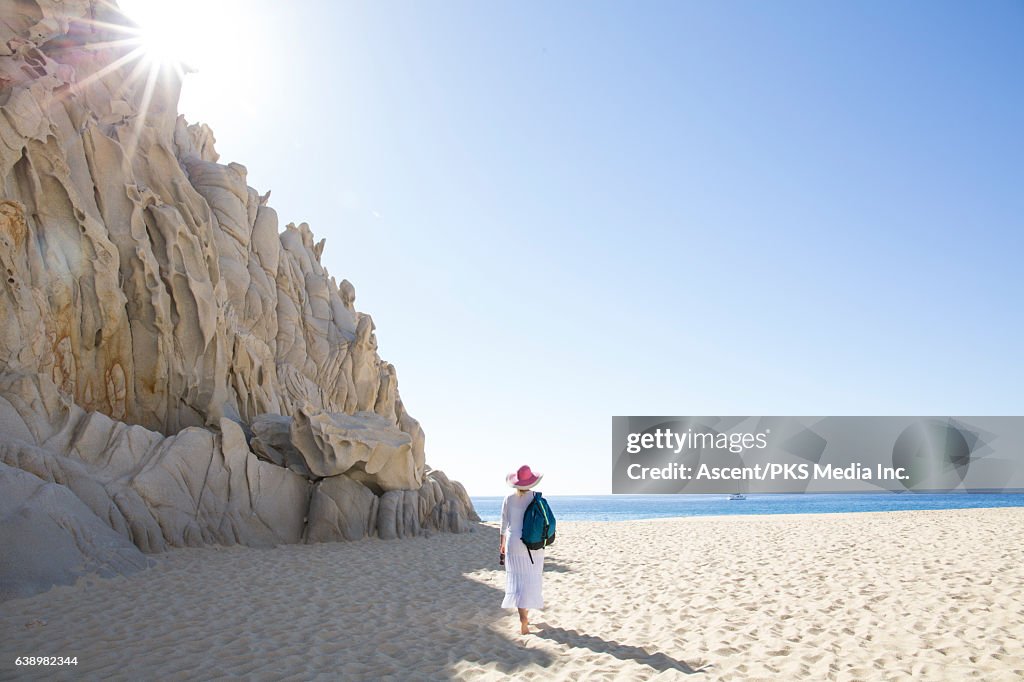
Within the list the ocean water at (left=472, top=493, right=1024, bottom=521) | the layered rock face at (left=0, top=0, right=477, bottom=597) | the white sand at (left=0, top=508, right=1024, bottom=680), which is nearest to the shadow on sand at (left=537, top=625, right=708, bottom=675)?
the white sand at (left=0, top=508, right=1024, bottom=680)

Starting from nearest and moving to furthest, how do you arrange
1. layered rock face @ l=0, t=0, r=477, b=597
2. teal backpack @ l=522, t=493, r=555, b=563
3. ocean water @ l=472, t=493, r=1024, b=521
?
teal backpack @ l=522, t=493, r=555, b=563 < layered rock face @ l=0, t=0, r=477, b=597 < ocean water @ l=472, t=493, r=1024, b=521

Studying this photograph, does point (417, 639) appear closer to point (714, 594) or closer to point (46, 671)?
point (46, 671)

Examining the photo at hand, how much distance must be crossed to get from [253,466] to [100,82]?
38.6 ft

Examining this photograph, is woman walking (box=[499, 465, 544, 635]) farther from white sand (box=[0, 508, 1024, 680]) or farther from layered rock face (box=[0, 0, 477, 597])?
layered rock face (box=[0, 0, 477, 597])

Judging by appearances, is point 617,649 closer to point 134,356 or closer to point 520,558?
point 520,558

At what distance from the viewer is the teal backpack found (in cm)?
715

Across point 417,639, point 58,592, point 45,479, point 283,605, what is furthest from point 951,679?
point 45,479

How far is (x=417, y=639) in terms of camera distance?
7008 mm

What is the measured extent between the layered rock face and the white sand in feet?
5.57

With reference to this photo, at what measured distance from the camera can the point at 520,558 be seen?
7258 millimetres

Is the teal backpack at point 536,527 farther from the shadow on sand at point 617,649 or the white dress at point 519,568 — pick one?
the shadow on sand at point 617,649

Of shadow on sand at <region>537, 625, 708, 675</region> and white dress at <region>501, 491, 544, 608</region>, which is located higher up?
white dress at <region>501, 491, 544, 608</region>

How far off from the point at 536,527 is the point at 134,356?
44.5ft

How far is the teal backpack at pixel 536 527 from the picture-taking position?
282 inches
